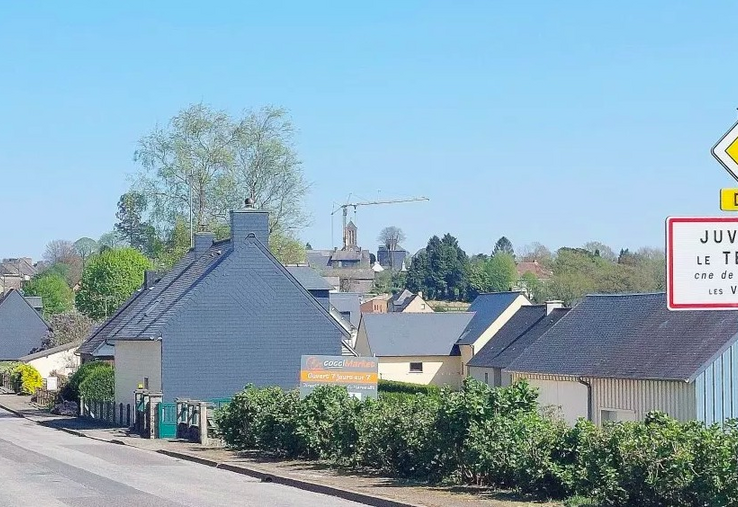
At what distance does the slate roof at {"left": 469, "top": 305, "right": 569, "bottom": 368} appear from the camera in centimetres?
6022

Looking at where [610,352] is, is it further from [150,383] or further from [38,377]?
[38,377]

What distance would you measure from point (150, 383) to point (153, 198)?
26875 millimetres

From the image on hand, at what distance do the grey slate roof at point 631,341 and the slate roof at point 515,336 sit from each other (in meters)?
13.4

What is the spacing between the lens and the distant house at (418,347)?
71750 mm

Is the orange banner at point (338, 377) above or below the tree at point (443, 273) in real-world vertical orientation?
below

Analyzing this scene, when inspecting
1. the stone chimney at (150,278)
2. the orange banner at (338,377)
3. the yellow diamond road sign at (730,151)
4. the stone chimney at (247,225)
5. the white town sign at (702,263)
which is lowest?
the orange banner at (338,377)

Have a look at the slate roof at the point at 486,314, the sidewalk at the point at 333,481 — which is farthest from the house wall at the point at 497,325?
the sidewalk at the point at 333,481

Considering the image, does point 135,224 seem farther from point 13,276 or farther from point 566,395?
point 13,276

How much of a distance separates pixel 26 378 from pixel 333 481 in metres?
55.2

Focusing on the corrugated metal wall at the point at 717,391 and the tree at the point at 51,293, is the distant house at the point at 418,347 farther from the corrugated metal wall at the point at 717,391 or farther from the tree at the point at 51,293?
the tree at the point at 51,293

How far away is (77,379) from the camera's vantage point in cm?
5212

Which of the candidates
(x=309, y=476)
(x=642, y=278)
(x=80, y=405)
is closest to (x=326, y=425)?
(x=309, y=476)

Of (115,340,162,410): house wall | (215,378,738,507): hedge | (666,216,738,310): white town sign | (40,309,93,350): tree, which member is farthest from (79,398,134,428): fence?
(666,216,738,310): white town sign

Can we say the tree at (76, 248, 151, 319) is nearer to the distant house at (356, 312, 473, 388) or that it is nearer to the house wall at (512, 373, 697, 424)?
the distant house at (356, 312, 473, 388)
